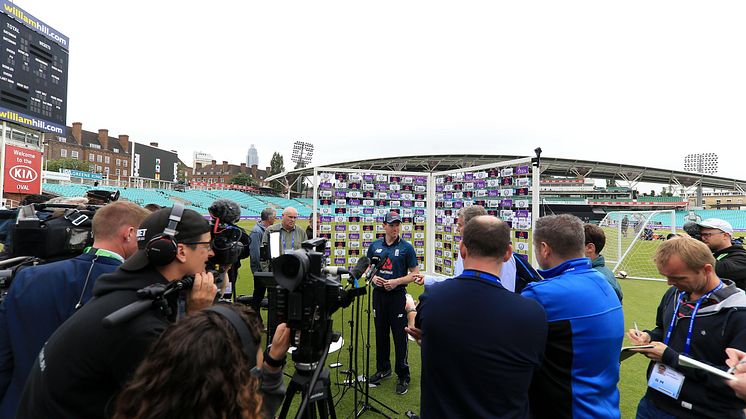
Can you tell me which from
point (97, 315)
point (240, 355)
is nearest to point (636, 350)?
point (240, 355)

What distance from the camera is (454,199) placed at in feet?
24.5

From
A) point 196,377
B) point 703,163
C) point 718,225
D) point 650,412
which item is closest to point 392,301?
point 650,412

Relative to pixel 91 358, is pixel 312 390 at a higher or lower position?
lower

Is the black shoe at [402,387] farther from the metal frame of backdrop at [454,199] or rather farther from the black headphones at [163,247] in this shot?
the metal frame of backdrop at [454,199]

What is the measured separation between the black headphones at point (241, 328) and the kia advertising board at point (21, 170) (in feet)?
80.8

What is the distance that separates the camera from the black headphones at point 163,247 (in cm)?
140

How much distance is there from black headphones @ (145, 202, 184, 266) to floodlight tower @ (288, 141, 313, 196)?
53.6 meters

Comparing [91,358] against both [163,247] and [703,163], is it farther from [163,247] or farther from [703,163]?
[703,163]

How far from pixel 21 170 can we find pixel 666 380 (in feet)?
86.7

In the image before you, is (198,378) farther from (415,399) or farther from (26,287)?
(415,399)

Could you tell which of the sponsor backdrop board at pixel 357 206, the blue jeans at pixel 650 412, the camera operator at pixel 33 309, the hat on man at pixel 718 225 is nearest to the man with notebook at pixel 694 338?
the blue jeans at pixel 650 412

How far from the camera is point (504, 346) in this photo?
1.44 meters

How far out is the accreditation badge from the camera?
1.90m

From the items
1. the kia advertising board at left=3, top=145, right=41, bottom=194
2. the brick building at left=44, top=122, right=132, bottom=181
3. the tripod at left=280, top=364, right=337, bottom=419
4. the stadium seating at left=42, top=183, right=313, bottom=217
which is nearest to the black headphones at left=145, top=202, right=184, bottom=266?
the tripod at left=280, top=364, right=337, bottom=419
